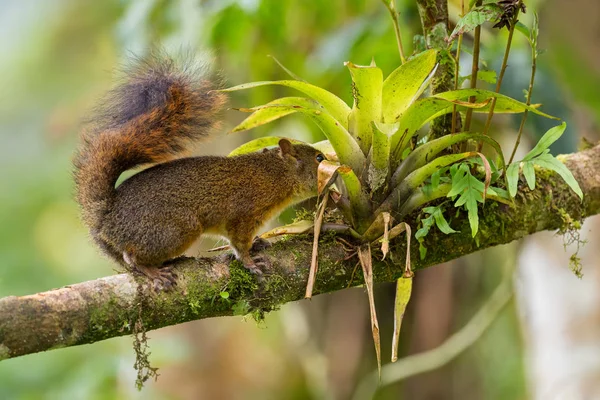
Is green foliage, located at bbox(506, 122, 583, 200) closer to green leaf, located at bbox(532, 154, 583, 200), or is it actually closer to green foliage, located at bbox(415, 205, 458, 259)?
green leaf, located at bbox(532, 154, 583, 200)

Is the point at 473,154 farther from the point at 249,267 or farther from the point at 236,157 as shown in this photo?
the point at 236,157

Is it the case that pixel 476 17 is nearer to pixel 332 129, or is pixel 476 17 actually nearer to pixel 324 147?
pixel 332 129

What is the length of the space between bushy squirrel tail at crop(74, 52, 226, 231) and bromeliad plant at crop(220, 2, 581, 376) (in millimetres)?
322

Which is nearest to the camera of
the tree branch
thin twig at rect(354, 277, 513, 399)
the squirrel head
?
the tree branch

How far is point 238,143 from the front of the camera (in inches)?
205

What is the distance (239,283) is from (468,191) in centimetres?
79

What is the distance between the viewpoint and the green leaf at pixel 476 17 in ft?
6.46

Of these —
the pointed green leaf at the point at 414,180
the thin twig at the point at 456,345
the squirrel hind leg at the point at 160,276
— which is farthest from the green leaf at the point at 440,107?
the thin twig at the point at 456,345

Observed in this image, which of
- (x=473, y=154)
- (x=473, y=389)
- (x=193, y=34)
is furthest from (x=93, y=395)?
(x=473, y=389)

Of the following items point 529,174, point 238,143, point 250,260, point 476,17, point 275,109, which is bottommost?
point 250,260

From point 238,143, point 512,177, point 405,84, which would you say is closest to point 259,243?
point 405,84

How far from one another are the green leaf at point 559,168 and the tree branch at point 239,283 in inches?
11.4

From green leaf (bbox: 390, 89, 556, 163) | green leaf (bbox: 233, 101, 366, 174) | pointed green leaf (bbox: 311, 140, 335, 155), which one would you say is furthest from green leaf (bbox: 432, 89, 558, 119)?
pointed green leaf (bbox: 311, 140, 335, 155)

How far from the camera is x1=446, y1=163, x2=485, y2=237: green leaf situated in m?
2.17
